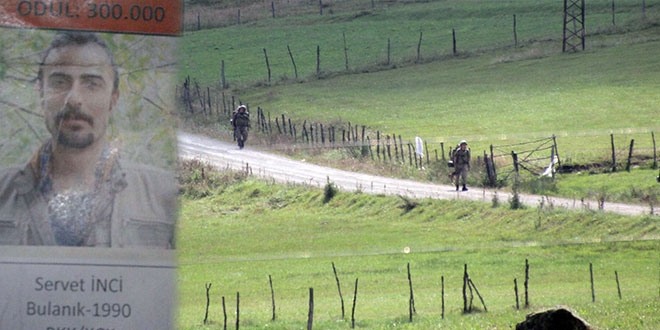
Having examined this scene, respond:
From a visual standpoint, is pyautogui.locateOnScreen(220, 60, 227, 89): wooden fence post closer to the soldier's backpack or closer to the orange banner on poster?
the soldier's backpack

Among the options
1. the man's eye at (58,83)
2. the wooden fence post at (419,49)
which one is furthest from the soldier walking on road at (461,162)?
the wooden fence post at (419,49)

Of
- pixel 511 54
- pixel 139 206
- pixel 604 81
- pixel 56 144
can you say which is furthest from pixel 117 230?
pixel 511 54

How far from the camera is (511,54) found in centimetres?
6281

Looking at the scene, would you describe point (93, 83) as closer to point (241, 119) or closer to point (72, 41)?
point (72, 41)

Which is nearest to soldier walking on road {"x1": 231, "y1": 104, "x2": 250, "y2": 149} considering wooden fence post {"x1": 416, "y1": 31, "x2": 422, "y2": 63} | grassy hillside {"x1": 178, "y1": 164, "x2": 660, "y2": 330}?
grassy hillside {"x1": 178, "y1": 164, "x2": 660, "y2": 330}

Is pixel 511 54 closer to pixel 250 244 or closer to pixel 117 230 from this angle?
pixel 250 244

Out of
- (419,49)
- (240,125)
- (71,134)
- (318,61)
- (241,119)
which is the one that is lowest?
(71,134)

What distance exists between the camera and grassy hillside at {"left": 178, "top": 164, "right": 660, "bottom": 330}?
19234mm

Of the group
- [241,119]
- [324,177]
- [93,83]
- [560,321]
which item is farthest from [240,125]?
[93,83]

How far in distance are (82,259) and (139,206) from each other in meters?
0.47

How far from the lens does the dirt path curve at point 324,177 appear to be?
29406 mm

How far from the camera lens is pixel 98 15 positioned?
6.75 metres

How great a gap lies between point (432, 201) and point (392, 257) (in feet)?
12.5

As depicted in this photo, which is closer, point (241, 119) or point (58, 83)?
point (58, 83)
